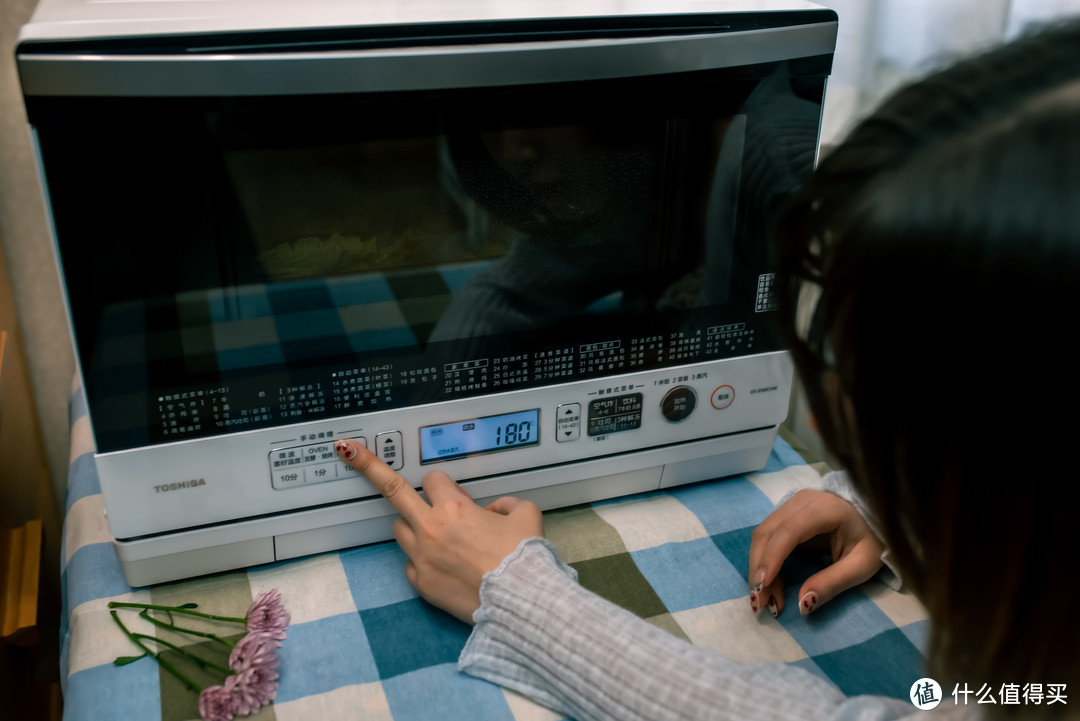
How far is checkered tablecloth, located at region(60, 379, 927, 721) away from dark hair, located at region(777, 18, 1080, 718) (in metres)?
0.23

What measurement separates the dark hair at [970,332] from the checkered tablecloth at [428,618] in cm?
23

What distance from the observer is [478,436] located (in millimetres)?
644

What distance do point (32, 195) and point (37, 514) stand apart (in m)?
0.38

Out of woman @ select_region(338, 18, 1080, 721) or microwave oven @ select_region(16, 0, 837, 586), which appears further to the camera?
microwave oven @ select_region(16, 0, 837, 586)

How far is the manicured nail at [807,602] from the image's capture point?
0.61 meters

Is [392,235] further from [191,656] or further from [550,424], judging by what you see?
[191,656]

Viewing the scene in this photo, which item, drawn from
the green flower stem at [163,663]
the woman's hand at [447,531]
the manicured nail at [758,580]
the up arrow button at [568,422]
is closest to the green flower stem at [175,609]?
the green flower stem at [163,663]

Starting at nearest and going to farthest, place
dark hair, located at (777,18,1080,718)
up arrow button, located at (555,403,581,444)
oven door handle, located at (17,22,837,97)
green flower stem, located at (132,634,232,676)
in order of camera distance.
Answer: dark hair, located at (777,18,1080,718), oven door handle, located at (17,22,837,97), green flower stem, located at (132,634,232,676), up arrow button, located at (555,403,581,444)

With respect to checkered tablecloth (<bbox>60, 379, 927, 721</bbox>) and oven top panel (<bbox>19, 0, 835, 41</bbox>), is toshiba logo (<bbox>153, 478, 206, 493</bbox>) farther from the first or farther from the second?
oven top panel (<bbox>19, 0, 835, 41</bbox>)

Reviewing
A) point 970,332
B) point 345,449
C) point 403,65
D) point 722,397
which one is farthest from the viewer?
point 722,397

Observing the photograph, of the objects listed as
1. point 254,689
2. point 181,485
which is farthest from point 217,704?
point 181,485

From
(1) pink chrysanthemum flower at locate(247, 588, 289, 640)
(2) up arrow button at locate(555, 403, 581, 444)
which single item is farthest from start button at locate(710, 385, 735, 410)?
(1) pink chrysanthemum flower at locate(247, 588, 289, 640)

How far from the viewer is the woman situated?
0.30 meters

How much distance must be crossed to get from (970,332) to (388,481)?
421mm
